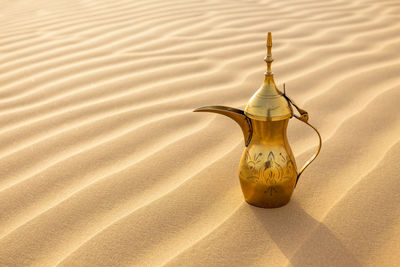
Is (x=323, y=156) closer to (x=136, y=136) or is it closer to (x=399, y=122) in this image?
(x=399, y=122)

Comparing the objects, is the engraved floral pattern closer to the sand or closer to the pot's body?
the pot's body

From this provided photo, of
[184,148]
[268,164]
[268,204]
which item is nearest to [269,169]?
[268,164]

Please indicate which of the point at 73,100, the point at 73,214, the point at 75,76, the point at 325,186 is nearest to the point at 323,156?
the point at 325,186

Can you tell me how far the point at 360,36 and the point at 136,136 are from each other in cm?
205

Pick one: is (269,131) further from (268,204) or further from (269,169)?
(268,204)

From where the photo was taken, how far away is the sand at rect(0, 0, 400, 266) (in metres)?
1.16

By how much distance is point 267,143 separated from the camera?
1189mm

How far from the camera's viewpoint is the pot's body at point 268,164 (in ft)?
3.85

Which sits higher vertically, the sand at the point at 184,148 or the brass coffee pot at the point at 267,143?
the brass coffee pot at the point at 267,143

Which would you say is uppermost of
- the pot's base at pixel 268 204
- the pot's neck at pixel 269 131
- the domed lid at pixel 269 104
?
the domed lid at pixel 269 104

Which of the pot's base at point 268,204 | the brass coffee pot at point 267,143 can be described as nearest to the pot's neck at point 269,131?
the brass coffee pot at point 267,143

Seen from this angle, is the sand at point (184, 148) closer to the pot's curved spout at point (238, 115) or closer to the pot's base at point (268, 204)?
the pot's base at point (268, 204)

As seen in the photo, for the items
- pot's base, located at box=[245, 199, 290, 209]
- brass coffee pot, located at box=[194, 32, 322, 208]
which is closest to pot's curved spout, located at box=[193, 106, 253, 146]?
brass coffee pot, located at box=[194, 32, 322, 208]

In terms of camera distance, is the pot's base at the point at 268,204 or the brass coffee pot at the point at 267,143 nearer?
the brass coffee pot at the point at 267,143
